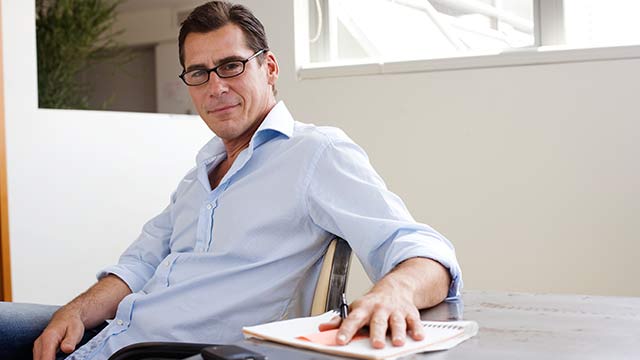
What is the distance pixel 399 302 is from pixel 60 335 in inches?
34.7

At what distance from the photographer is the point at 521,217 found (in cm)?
302

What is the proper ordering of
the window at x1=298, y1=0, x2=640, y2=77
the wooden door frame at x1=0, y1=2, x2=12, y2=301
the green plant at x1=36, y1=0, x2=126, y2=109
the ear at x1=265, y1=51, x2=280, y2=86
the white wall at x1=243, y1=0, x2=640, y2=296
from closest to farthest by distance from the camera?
the ear at x1=265, y1=51, x2=280, y2=86 → the white wall at x1=243, y1=0, x2=640, y2=296 → the window at x1=298, y1=0, x2=640, y2=77 → the wooden door frame at x1=0, y1=2, x2=12, y2=301 → the green plant at x1=36, y1=0, x2=126, y2=109

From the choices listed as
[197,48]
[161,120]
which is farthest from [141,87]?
[197,48]

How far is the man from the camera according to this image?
1.51m

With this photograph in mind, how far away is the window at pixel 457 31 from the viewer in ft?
9.78

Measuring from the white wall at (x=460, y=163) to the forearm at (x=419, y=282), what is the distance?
1685 millimetres

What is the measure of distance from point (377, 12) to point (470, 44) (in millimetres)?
482

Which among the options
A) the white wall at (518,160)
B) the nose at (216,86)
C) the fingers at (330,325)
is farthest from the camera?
the white wall at (518,160)

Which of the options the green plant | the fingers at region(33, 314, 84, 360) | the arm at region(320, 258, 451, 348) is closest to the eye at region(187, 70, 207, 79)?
the fingers at region(33, 314, 84, 360)

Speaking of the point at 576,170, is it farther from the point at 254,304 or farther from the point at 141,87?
the point at 141,87

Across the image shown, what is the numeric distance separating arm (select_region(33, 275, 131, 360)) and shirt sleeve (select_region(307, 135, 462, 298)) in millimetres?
567

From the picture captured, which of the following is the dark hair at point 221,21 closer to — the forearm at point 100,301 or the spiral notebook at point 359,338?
the forearm at point 100,301

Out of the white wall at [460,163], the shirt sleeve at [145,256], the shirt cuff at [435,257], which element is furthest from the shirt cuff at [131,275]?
the white wall at [460,163]

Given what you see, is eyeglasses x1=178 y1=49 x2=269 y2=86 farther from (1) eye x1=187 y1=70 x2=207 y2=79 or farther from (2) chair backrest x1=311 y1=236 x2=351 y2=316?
(2) chair backrest x1=311 y1=236 x2=351 y2=316
